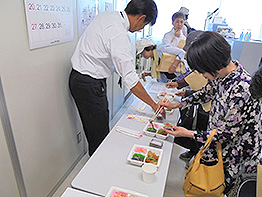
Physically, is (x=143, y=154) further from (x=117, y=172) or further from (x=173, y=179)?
(x=173, y=179)

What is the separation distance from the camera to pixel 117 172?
1.01 metres

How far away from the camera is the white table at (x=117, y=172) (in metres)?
0.93

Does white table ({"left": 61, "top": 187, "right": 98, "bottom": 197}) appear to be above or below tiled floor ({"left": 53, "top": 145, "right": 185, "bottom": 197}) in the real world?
above

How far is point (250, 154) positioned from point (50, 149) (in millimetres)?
1396

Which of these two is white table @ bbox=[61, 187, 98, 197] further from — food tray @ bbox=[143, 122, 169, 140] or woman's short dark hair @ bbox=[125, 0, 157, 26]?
woman's short dark hair @ bbox=[125, 0, 157, 26]

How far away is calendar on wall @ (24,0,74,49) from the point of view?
121 cm

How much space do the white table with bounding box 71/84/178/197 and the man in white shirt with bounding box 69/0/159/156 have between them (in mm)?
413

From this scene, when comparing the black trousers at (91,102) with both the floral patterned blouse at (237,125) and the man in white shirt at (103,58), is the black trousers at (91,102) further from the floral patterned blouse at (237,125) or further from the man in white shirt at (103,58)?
the floral patterned blouse at (237,125)

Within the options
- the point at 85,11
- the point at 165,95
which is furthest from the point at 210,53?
the point at 85,11

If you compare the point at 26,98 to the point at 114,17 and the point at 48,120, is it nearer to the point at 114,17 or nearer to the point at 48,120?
the point at 48,120

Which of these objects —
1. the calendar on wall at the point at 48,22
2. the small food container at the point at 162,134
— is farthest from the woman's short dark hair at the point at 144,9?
the small food container at the point at 162,134

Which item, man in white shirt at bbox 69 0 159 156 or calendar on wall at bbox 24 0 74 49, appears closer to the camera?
calendar on wall at bbox 24 0 74 49

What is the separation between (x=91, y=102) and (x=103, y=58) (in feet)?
1.23

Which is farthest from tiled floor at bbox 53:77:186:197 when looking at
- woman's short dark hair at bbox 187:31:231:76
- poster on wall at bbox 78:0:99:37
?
poster on wall at bbox 78:0:99:37
